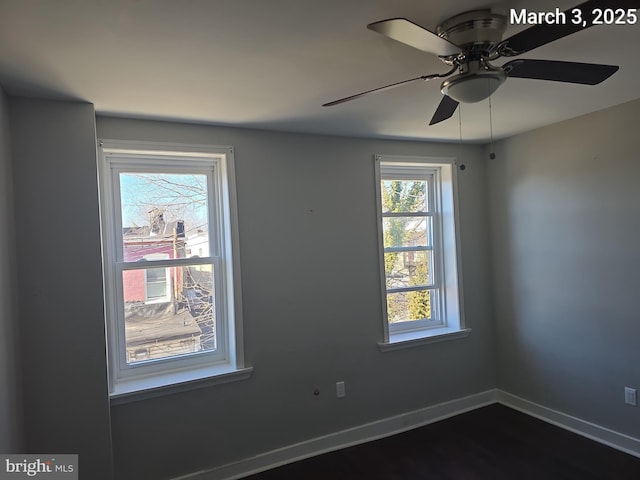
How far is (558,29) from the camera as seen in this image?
126 centimetres

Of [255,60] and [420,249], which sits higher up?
[255,60]

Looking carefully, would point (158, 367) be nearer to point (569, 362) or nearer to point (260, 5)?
point (260, 5)

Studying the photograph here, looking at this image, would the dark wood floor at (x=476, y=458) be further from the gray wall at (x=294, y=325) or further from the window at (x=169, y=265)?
the window at (x=169, y=265)

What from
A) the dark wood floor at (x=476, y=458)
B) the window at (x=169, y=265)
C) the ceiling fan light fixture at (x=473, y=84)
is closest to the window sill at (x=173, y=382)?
the window at (x=169, y=265)

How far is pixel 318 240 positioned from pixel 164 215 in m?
1.10

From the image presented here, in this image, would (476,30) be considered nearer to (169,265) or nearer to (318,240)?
(318,240)

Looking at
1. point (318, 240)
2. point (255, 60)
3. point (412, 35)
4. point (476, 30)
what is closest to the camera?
point (412, 35)

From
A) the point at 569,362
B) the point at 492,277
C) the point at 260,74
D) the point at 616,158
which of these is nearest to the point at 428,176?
the point at 492,277

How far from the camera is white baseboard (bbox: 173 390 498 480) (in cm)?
271

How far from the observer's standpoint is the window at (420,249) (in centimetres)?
356

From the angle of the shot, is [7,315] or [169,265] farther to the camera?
[169,265]

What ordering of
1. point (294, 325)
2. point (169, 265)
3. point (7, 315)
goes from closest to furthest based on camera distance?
point (7, 315) → point (169, 265) → point (294, 325)

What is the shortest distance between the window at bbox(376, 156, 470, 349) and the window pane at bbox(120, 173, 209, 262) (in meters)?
1.49

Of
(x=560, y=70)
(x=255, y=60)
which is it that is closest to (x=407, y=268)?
(x=560, y=70)
